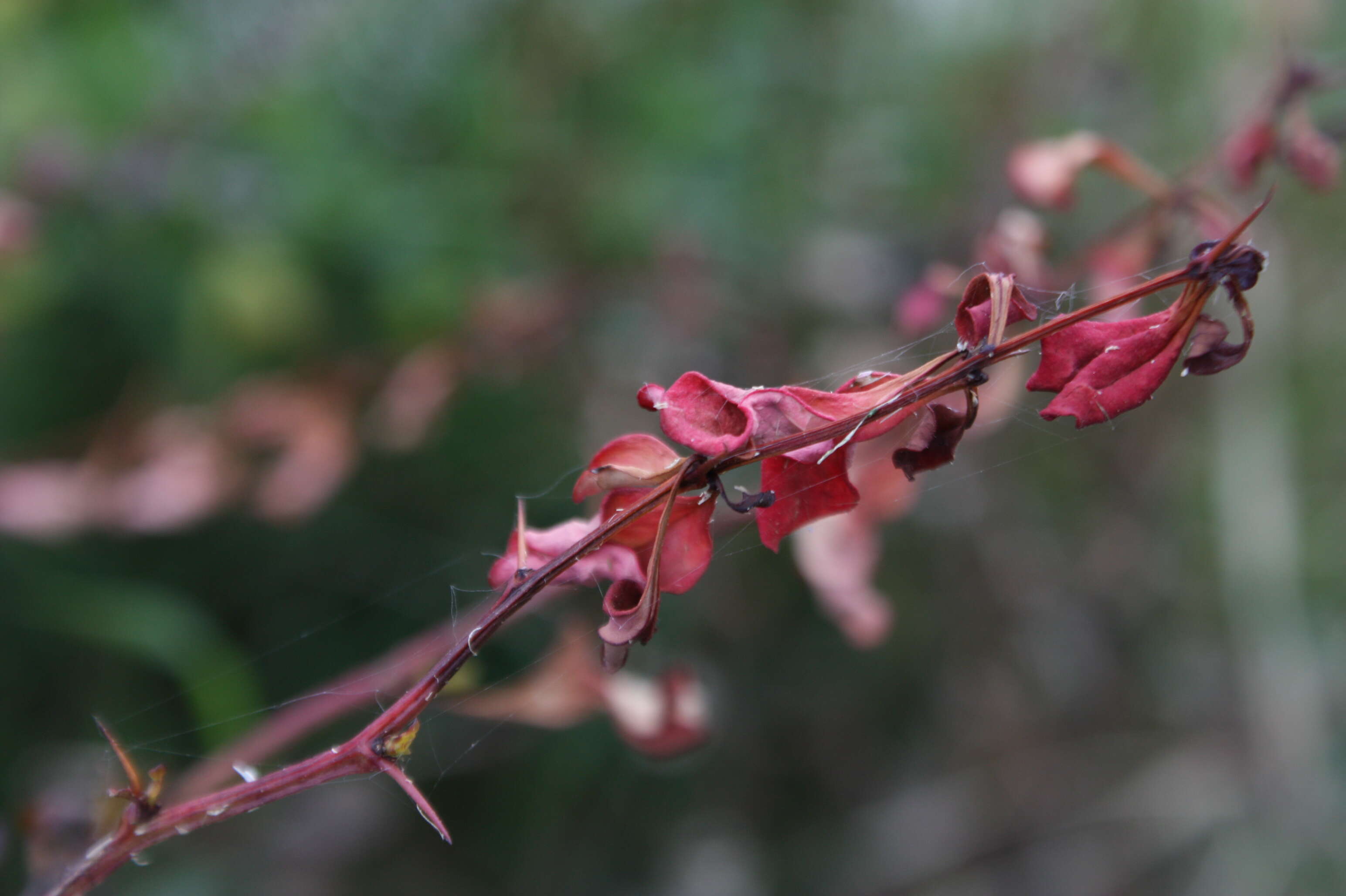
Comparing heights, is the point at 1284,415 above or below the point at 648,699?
above

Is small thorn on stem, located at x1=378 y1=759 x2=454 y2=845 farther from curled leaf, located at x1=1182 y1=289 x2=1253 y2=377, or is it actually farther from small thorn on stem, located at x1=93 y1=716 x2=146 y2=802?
curled leaf, located at x1=1182 y1=289 x2=1253 y2=377

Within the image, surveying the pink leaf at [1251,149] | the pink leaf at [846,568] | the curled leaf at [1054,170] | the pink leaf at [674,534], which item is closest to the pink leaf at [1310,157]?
the pink leaf at [1251,149]

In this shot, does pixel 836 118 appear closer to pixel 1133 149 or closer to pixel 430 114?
pixel 1133 149

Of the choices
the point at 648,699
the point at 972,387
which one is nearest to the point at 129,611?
the point at 648,699

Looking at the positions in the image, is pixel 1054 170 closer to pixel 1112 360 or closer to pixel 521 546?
pixel 1112 360

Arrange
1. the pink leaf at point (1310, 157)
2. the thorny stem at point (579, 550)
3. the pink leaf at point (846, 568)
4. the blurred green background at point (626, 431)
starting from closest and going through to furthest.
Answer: the thorny stem at point (579, 550)
the pink leaf at point (1310, 157)
the pink leaf at point (846, 568)
the blurred green background at point (626, 431)

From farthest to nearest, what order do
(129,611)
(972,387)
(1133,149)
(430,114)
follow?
1. (1133,149)
2. (430,114)
3. (129,611)
4. (972,387)

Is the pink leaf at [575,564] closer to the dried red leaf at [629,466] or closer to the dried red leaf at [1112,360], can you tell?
the dried red leaf at [629,466]
